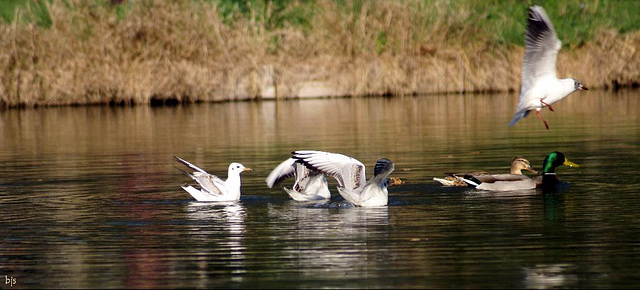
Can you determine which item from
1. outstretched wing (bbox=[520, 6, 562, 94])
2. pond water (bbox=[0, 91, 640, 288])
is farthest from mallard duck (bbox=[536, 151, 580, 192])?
outstretched wing (bbox=[520, 6, 562, 94])

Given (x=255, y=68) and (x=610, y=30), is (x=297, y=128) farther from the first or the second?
(x=610, y=30)

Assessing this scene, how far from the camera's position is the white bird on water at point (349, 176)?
13414mm

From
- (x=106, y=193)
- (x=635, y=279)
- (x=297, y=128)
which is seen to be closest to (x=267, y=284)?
(x=635, y=279)

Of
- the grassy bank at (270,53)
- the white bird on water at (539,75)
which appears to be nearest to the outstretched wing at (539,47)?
the white bird on water at (539,75)

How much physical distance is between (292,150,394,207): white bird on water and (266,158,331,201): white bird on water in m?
0.73

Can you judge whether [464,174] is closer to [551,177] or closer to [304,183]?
[551,177]

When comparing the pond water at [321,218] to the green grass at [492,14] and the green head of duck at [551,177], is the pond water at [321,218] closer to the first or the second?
the green head of duck at [551,177]

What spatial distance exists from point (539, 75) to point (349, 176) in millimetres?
4068

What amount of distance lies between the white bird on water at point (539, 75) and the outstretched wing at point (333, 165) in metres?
3.41

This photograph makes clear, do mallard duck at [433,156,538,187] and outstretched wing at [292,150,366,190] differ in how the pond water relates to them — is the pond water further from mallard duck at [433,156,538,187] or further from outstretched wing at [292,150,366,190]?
outstretched wing at [292,150,366,190]

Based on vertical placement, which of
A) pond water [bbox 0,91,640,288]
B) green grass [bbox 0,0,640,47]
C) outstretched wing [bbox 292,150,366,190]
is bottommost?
pond water [bbox 0,91,640,288]

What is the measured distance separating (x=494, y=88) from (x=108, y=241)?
2867cm

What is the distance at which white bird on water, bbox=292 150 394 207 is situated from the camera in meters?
13.4

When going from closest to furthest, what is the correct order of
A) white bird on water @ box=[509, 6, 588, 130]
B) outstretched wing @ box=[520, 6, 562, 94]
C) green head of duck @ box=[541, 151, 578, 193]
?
1. green head of duck @ box=[541, 151, 578, 193]
2. outstretched wing @ box=[520, 6, 562, 94]
3. white bird on water @ box=[509, 6, 588, 130]
